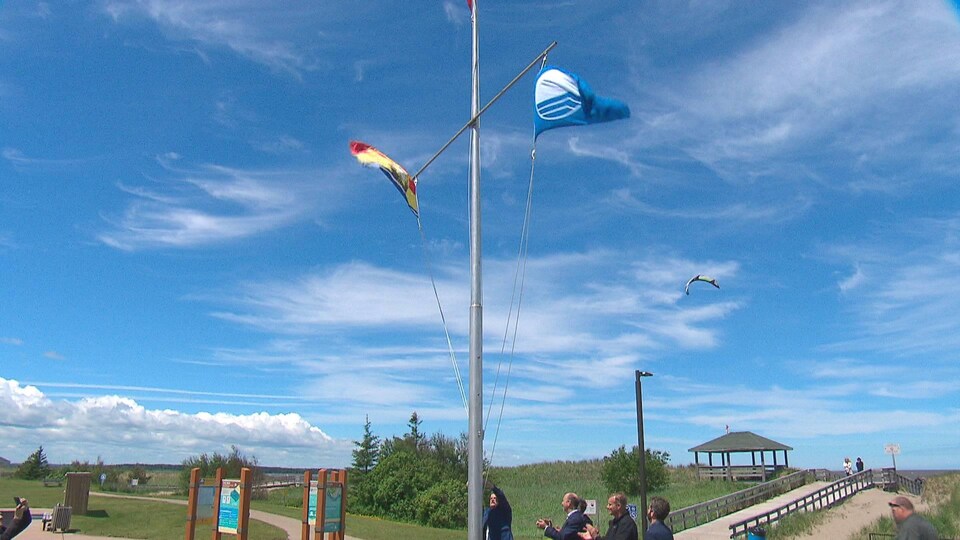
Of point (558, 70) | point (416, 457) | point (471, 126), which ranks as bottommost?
point (416, 457)

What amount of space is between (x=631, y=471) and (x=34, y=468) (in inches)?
1642

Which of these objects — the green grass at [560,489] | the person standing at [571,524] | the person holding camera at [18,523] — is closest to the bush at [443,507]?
the green grass at [560,489]

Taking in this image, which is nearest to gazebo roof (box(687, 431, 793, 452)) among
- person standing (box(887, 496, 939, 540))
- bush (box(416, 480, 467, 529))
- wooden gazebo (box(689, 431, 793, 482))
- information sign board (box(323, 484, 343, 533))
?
wooden gazebo (box(689, 431, 793, 482))

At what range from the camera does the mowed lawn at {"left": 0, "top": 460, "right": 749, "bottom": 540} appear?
2208 centimetres

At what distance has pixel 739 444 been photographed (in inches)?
1674

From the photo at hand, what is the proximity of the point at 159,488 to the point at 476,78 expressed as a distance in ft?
144

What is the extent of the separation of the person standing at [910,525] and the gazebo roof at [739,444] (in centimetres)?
3710

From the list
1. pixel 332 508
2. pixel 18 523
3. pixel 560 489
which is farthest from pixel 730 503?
pixel 18 523

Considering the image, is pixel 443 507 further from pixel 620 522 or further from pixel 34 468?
pixel 34 468

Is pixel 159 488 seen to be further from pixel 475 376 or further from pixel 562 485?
pixel 475 376

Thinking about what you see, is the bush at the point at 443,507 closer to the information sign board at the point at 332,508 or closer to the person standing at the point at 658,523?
the information sign board at the point at 332,508

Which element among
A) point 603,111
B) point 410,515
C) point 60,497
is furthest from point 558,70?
point 60,497

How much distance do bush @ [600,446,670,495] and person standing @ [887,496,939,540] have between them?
102 ft

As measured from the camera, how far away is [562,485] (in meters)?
49.0
